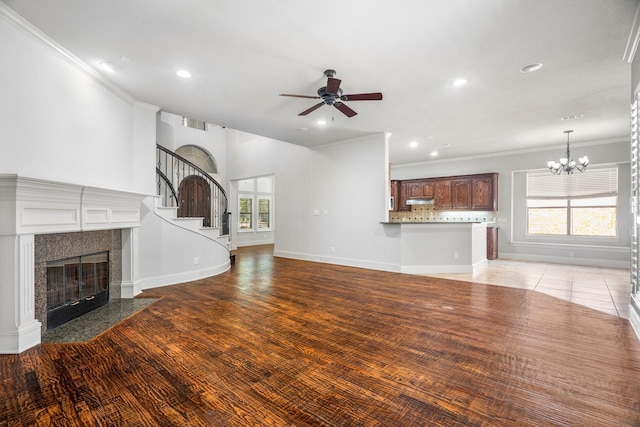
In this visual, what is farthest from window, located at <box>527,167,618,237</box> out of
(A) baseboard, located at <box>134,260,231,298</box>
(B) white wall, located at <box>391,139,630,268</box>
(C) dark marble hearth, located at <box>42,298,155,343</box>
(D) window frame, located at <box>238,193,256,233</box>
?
(C) dark marble hearth, located at <box>42,298,155,343</box>

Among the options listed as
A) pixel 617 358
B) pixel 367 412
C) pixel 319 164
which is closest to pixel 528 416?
pixel 367 412

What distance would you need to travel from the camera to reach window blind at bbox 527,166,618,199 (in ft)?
22.6

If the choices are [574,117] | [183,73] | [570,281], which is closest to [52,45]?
[183,73]

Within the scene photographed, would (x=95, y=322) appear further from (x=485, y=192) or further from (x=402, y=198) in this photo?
(x=485, y=192)

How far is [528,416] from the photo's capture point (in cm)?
169

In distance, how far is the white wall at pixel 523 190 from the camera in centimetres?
669

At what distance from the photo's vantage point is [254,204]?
36.7ft

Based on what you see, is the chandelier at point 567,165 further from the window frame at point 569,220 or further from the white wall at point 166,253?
the white wall at point 166,253

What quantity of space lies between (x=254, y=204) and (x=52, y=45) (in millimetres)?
8312

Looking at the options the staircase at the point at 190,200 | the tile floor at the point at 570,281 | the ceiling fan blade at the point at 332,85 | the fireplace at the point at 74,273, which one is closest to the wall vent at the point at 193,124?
the staircase at the point at 190,200

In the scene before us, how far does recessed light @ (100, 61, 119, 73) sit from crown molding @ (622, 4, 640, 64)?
5071 millimetres

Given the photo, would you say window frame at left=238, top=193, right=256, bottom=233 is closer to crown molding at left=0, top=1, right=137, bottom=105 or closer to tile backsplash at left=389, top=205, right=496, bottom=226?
tile backsplash at left=389, top=205, right=496, bottom=226

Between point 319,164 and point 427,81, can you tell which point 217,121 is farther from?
point 427,81

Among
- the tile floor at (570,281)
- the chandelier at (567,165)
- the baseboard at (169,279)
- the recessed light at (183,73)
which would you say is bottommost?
the tile floor at (570,281)
